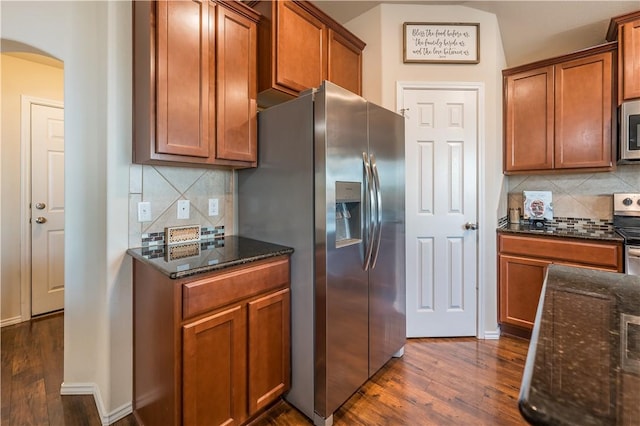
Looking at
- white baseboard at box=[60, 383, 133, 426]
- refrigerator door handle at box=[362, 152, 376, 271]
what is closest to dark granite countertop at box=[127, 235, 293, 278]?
refrigerator door handle at box=[362, 152, 376, 271]

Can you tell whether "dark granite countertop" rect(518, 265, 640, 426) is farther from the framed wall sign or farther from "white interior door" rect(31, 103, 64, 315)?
"white interior door" rect(31, 103, 64, 315)

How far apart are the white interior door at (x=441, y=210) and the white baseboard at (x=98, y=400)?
2053mm

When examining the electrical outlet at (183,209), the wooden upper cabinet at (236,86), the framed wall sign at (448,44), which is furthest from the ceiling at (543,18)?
the electrical outlet at (183,209)

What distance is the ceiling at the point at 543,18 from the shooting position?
91.6 inches

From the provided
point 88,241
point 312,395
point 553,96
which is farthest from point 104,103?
point 553,96

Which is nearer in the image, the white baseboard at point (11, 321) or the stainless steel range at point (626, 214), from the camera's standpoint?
the stainless steel range at point (626, 214)

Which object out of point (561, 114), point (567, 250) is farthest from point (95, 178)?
point (561, 114)

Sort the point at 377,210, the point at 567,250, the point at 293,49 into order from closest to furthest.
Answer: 1. the point at 377,210
2. the point at 293,49
3. the point at 567,250

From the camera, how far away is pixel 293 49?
1937 millimetres

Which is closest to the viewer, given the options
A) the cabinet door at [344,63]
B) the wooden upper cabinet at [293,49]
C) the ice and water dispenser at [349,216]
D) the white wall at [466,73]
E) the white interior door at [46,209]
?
the ice and water dispenser at [349,216]

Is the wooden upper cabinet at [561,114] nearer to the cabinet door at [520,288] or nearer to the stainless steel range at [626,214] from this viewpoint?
the stainless steel range at [626,214]

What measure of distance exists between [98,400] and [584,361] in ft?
7.43

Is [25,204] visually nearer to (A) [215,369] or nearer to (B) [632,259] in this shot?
Answer: (A) [215,369]

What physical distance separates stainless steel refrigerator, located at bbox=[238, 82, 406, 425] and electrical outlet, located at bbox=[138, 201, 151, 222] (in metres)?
0.58
